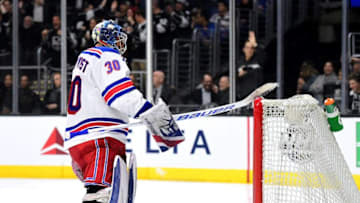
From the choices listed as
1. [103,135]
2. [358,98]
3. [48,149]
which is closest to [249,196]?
[358,98]

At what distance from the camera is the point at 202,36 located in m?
8.33

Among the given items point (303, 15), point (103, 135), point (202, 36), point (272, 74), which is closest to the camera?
point (103, 135)

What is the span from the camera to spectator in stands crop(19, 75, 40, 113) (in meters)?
7.48

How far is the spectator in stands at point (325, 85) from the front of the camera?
697 centimetres

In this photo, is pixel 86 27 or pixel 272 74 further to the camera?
pixel 86 27

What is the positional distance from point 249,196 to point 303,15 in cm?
433

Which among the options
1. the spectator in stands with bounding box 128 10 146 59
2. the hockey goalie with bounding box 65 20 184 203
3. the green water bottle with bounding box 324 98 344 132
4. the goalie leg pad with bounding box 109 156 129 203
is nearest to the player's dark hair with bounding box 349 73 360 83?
the spectator in stands with bounding box 128 10 146 59

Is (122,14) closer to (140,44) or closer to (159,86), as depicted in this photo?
(140,44)

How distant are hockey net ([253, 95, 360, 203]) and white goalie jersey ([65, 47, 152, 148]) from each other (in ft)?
2.50

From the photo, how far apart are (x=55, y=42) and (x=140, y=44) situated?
3.10 ft

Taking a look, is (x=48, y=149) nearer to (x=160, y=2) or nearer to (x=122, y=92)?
(x=160, y=2)

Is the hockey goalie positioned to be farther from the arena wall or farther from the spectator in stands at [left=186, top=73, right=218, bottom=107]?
the spectator in stands at [left=186, top=73, right=218, bottom=107]

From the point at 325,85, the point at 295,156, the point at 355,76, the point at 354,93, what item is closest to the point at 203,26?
the point at 325,85

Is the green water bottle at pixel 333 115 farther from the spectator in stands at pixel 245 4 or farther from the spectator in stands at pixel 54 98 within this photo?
the spectator in stands at pixel 245 4
